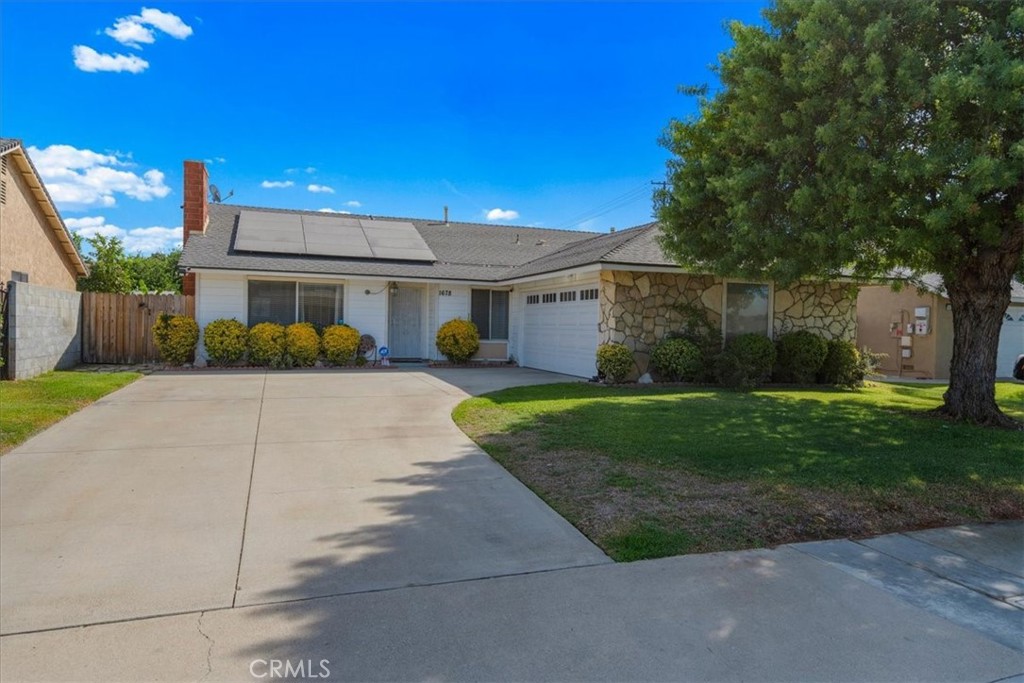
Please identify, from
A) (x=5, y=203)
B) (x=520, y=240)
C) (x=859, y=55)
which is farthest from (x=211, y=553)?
(x=520, y=240)

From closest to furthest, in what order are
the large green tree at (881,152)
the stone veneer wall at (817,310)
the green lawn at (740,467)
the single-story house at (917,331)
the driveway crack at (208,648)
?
1. the driveway crack at (208,648)
2. the green lawn at (740,467)
3. the large green tree at (881,152)
4. the stone veneer wall at (817,310)
5. the single-story house at (917,331)

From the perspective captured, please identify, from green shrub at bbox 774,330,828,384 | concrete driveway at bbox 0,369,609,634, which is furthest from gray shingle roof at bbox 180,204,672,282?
concrete driveway at bbox 0,369,609,634

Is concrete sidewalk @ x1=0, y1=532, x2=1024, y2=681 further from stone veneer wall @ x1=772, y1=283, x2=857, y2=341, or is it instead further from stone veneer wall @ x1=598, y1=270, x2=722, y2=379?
stone veneer wall @ x1=772, y1=283, x2=857, y2=341

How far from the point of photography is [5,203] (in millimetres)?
13844

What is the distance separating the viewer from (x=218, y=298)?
1598 centimetres

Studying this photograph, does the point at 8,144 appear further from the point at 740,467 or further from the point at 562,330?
the point at 740,467

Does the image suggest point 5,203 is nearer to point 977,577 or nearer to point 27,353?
point 27,353

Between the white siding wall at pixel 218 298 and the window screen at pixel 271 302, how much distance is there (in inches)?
10.7

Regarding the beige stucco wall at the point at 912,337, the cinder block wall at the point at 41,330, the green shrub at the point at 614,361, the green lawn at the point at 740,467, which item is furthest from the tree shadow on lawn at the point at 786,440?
the cinder block wall at the point at 41,330

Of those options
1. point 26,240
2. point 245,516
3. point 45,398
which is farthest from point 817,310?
point 26,240

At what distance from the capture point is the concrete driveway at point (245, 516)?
368 centimetres

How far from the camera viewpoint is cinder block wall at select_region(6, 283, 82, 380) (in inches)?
465

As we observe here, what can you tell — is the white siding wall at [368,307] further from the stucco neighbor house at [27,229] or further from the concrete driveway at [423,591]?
the concrete driveway at [423,591]

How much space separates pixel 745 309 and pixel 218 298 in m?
13.0
